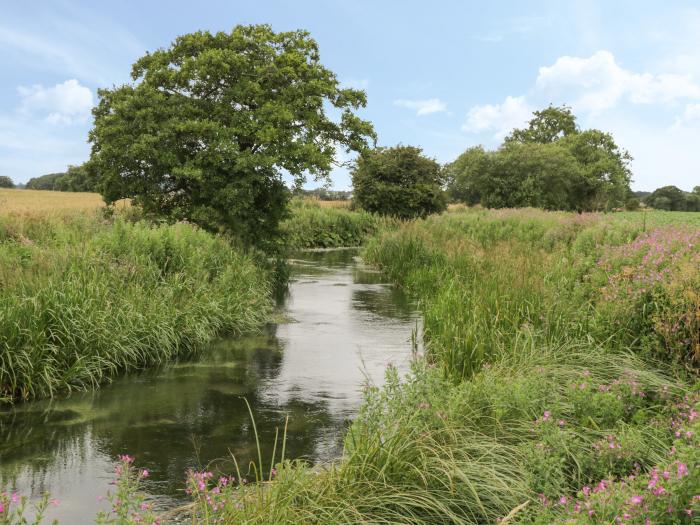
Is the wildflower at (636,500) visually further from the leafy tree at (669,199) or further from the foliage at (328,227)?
the leafy tree at (669,199)

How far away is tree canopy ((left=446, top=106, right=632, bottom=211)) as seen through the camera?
53094mm

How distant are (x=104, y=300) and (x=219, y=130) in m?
8.17

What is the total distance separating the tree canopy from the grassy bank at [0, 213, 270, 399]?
141 feet

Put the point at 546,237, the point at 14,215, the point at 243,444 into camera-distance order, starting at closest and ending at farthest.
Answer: the point at 243,444 < the point at 14,215 < the point at 546,237

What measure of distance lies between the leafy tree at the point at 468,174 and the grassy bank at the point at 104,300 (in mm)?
43139

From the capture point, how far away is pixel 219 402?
733 centimetres

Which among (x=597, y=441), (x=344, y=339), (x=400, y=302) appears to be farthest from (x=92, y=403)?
(x=400, y=302)

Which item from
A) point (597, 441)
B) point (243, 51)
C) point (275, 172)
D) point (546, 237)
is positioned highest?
point (243, 51)

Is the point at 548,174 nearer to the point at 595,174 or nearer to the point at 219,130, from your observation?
the point at 595,174

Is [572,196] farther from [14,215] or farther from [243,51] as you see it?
[14,215]

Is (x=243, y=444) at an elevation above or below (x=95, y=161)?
below

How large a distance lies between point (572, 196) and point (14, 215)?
184ft

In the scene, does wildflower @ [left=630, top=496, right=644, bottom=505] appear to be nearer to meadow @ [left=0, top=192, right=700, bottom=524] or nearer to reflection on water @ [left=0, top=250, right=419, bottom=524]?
meadow @ [left=0, top=192, right=700, bottom=524]

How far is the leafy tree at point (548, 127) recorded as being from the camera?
232ft
